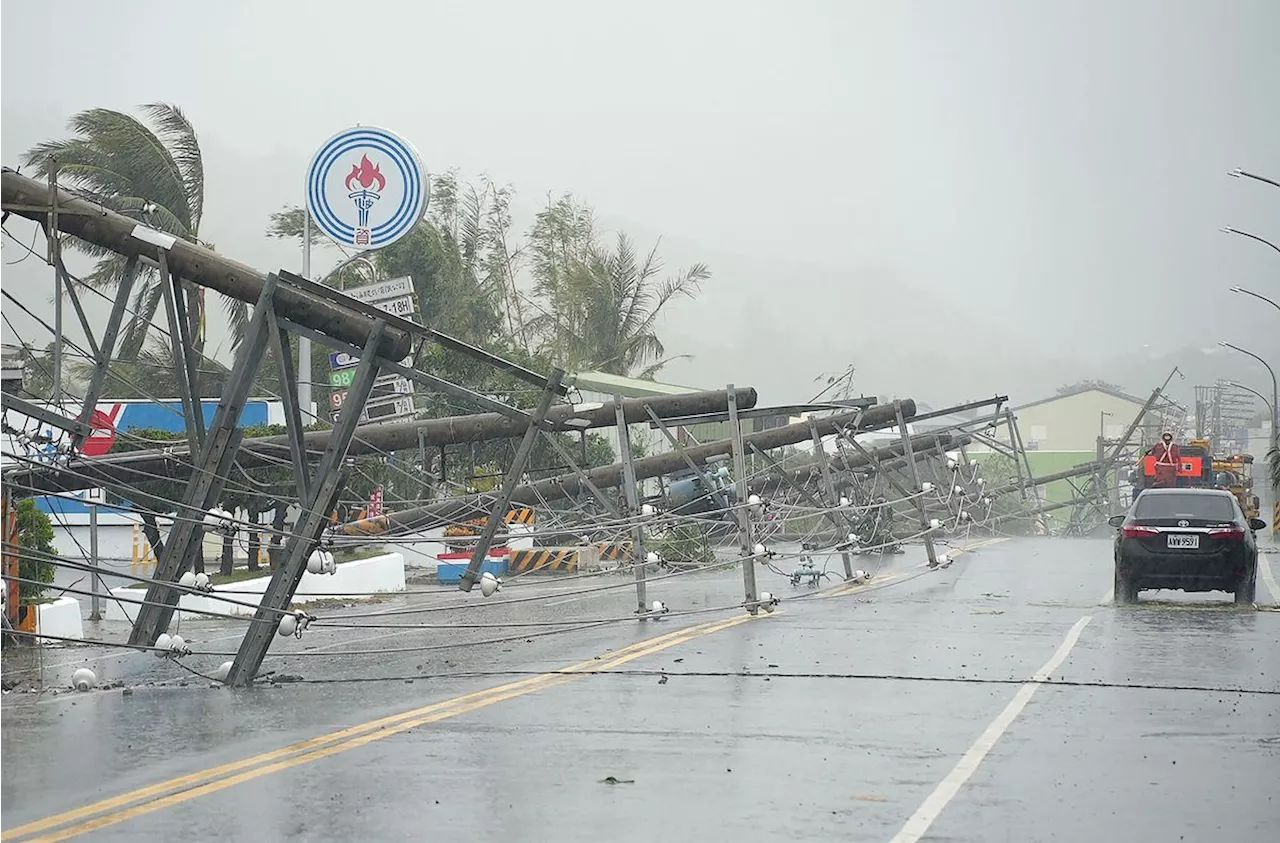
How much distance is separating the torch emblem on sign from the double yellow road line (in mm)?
13949

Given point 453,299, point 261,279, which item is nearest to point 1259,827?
point 261,279

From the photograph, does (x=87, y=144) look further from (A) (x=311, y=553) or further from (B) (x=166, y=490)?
(A) (x=311, y=553)

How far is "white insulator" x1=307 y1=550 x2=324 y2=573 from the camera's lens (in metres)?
13.3

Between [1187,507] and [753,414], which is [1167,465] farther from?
[753,414]

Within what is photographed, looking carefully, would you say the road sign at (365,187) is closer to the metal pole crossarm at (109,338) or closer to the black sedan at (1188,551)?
the metal pole crossarm at (109,338)

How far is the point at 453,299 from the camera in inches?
2333

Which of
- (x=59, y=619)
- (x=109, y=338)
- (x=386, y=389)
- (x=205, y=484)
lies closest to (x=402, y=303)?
(x=386, y=389)

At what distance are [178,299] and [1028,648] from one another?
8.80 m

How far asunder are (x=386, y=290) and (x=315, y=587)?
4.85m

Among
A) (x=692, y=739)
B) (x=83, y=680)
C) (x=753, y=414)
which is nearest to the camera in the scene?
(x=692, y=739)

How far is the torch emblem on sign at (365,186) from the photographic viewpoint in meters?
26.8

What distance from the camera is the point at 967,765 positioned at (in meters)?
9.19

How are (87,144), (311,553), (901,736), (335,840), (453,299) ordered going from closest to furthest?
(335,840) < (901,736) < (311,553) < (87,144) < (453,299)

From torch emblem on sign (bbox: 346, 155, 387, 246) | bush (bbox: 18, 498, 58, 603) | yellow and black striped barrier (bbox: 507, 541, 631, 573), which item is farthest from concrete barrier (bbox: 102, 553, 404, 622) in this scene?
torch emblem on sign (bbox: 346, 155, 387, 246)
